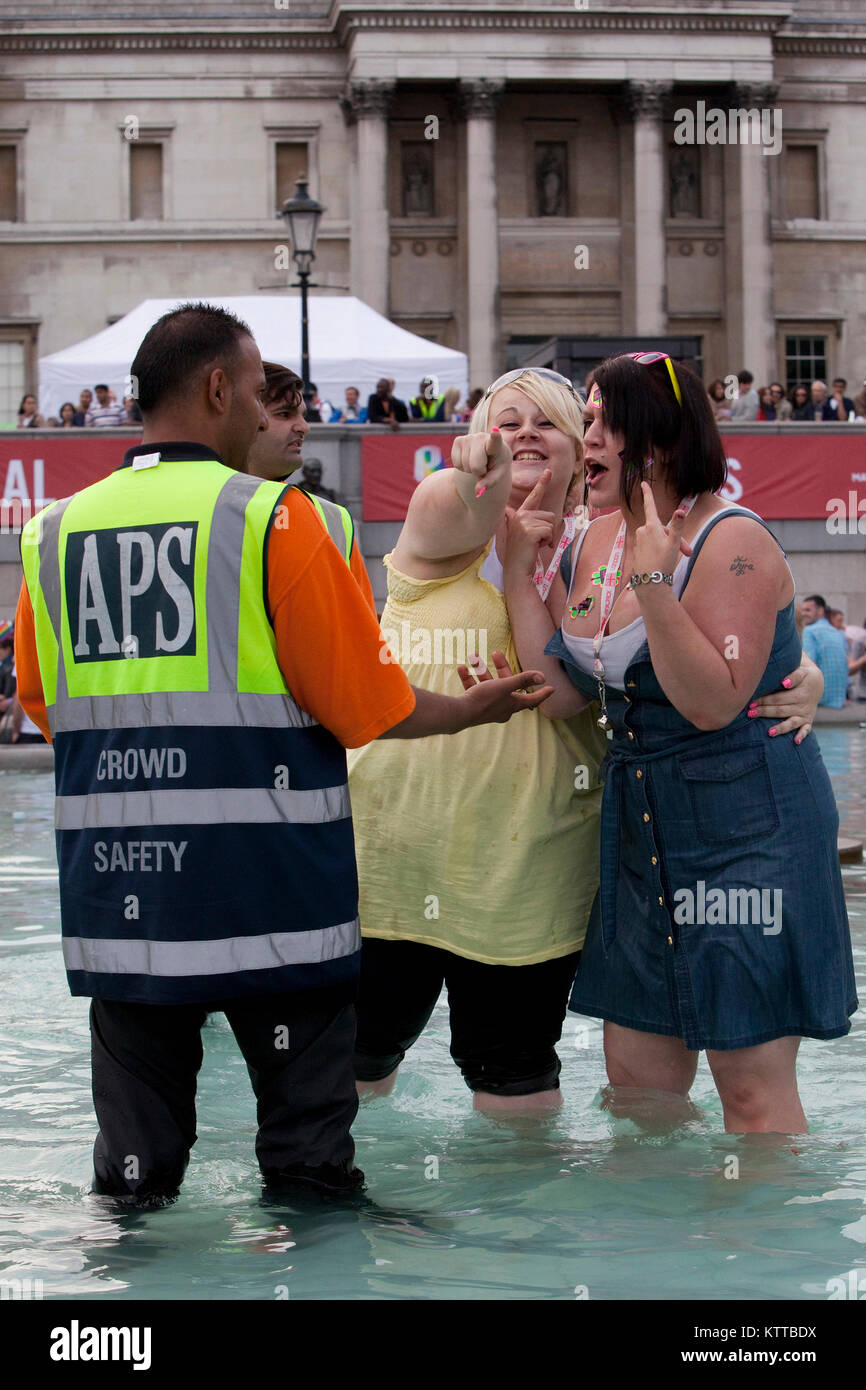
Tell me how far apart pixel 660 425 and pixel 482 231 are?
137 ft

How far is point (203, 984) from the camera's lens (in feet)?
11.5

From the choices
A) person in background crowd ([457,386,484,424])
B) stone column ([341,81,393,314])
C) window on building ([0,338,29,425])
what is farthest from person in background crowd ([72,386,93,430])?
window on building ([0,338,29,425])

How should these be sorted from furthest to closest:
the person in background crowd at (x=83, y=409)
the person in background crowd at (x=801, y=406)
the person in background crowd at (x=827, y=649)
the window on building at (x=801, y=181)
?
the window on building at (x=801, y=181) < the person in background crowd at (x=801, y=406) < the person in background crowd at (x=83, y=409) < the person in background crowd at (x=827, y=649)

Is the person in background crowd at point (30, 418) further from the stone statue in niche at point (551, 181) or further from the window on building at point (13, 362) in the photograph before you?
the stone statue in niche at point (551, 181)

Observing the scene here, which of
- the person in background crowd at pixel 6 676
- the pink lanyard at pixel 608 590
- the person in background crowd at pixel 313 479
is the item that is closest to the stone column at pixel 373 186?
the person in background crowd at pixel 313 479

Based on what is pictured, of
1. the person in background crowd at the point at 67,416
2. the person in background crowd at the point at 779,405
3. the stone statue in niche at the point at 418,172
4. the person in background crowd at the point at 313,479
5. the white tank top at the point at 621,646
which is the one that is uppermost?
the stone statue in niche at the point at 418,172

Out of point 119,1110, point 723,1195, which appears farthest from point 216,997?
point 723,1195

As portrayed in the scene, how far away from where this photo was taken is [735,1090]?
13.3ft

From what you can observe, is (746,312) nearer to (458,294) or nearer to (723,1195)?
(458,294)

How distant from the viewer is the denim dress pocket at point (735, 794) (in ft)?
13.1

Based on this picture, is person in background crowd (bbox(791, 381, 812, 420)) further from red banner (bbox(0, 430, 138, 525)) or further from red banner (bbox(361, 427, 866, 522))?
red banner (bbox(0, 430, 138, 525))

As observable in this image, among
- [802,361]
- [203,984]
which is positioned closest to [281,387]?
[203,984]

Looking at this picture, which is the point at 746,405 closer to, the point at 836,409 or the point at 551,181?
the point at 836,409

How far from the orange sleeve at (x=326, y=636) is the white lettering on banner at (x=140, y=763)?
274mm
